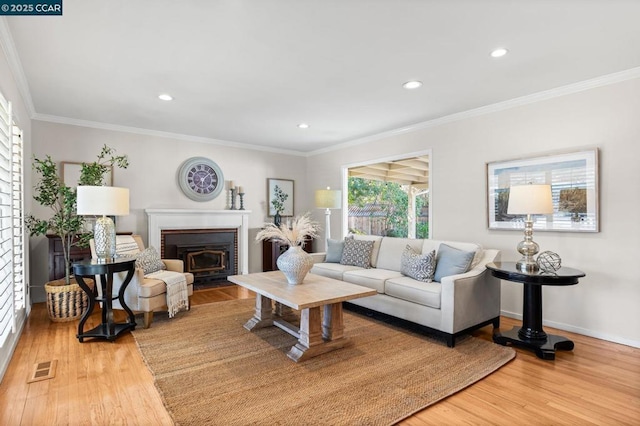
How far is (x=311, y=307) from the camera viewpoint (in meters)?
2.61

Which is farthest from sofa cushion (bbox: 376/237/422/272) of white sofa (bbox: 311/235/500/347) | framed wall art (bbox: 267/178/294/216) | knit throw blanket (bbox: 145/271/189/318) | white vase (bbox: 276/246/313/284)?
framed wall art (bbox: 267/178/294/216)

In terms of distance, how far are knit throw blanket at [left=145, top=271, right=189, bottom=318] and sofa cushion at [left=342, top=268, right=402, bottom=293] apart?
1851 mm

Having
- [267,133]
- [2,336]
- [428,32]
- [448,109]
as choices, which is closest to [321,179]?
[267,133]

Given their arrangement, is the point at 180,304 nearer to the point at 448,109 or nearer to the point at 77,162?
the point at 77,162

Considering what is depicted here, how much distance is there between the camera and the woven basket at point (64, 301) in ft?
11.7

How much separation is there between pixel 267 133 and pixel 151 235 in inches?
91.5

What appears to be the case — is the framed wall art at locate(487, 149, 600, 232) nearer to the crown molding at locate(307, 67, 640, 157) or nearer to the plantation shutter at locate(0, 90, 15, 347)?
the crown molding at locate(307, 67, 640, 157)

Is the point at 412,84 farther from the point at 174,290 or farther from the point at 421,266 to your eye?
the point at 174,290

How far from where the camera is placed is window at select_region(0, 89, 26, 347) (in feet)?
7.55

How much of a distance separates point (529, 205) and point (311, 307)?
2077mm

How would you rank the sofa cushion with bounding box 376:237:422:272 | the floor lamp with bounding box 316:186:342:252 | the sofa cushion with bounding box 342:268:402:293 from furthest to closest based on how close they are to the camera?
the floor lamp with bounding box 316:186:342:252 < the sofa cushion with bounding box 376:237:422:272 < the sofa cushion with bounding box 342:268:402:293

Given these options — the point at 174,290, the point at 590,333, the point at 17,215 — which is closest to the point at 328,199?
the point at 174,290

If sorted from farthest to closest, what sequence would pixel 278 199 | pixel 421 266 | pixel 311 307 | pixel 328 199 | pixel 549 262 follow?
pixel 278 199
pixel 328 199
pixel 421 266
pixel 549 262
pixel 311 307

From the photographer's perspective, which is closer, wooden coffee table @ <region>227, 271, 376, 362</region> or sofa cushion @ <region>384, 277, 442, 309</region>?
wooden coffee table @ <region>227, 271, 376, 362</region>
